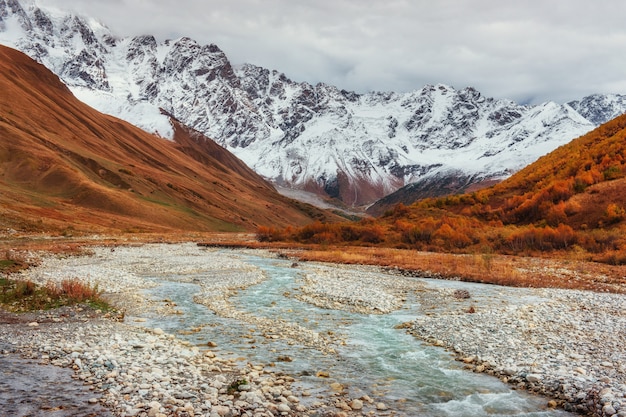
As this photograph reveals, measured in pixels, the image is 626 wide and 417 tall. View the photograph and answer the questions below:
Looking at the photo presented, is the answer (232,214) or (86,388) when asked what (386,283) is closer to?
(86,388)

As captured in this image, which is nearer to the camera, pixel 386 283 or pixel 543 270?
pixel 386 283

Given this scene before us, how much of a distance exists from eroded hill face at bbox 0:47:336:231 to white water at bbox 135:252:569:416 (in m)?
61.6

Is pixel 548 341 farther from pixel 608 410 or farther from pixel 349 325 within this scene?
pixel 349 325

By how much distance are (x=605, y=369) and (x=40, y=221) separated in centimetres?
8282

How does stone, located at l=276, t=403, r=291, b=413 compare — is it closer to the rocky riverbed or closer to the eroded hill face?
the rocky riverbed

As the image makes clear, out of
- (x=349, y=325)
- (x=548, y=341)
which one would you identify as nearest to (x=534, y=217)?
(x=548, y=341)

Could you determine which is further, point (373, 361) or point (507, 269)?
point (507, 269)

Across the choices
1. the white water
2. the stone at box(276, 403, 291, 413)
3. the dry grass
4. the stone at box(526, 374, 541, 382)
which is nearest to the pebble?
the stone at box(526, 374, 541, 382)

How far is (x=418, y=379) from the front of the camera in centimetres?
1559

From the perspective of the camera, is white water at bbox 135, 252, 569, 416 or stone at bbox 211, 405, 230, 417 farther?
white water at bbox 135, 252, 569, 416

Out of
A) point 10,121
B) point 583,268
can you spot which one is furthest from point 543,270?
point 10,121

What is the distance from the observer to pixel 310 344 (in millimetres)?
19109

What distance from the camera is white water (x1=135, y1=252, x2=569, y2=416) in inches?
534

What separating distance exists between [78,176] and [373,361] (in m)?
120
